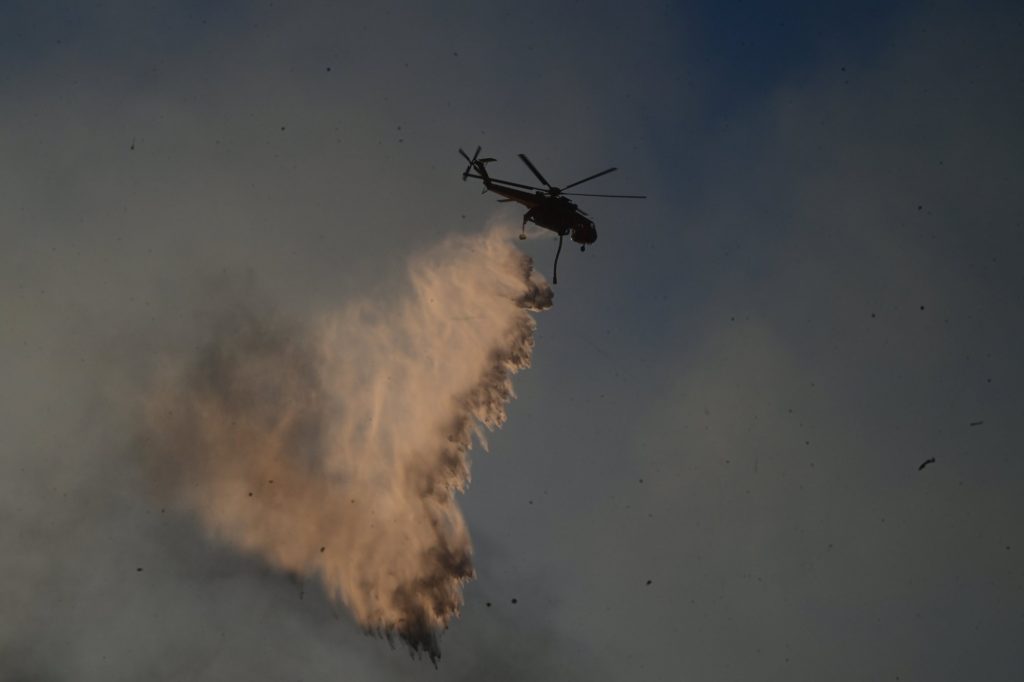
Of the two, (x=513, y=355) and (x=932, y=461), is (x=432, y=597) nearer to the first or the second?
(x=513, y=355)

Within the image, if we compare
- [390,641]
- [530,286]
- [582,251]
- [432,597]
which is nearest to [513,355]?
[530,286]

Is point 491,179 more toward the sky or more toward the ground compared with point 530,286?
more toward the sky

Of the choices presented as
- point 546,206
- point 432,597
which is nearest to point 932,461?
point 546,206

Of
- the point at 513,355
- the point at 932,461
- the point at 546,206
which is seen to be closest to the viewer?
the point at 932,461

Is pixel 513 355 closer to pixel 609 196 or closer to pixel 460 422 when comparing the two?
pixel 460 422

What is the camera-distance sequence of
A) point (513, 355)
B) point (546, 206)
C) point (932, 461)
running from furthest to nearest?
point (513, 355), point (546, 206), point (932, 461)

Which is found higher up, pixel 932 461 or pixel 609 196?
pixel 609 196

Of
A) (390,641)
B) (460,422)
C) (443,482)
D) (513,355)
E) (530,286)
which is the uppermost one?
(530,286)

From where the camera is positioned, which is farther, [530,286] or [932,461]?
[530,286]

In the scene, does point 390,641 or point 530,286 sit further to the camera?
point 530,286
